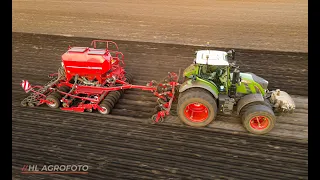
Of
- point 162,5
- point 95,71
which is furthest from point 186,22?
point 95,71

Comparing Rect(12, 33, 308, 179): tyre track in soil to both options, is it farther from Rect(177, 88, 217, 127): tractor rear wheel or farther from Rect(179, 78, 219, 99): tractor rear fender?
Rect(179, 78, 219, 99): tractor rear fender

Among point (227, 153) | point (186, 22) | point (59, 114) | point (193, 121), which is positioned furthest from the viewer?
point (186, 22)

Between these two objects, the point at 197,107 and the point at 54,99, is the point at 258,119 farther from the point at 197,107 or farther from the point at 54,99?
the point at 54,99

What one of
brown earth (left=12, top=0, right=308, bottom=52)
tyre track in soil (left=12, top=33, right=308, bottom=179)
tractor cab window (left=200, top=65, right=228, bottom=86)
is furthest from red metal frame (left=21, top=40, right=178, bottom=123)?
brown earth (left=12, top=0, right=308, bottom=52)

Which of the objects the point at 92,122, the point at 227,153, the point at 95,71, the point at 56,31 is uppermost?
the point at 56,31

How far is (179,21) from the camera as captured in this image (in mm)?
13234

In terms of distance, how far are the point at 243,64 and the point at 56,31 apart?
8.66 metres

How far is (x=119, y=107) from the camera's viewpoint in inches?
272

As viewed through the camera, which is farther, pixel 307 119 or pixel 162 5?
pixel 162 5

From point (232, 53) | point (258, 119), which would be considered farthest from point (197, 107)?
point (232, 53)

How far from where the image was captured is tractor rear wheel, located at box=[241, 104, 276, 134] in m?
5.56

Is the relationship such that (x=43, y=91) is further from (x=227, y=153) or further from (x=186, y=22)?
(x=186, y=22)

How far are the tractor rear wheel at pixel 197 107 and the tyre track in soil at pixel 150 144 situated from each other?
0.20m

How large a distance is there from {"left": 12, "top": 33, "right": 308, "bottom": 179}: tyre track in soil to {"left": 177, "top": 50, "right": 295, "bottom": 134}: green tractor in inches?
10.8
